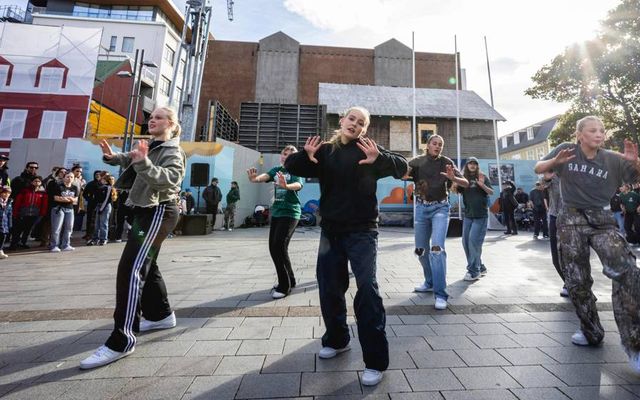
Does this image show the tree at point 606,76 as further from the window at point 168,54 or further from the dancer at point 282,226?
the window at point 168,54

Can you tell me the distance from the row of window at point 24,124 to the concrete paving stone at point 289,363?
80.9ft

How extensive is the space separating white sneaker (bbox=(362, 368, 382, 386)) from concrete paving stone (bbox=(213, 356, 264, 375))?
710mm

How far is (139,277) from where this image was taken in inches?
98.0

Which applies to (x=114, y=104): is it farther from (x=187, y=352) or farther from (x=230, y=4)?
(x=187, y=352)

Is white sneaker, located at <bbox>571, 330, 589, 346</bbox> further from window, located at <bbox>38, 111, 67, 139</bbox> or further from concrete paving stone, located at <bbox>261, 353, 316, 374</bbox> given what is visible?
window, located at <bbox>38, 111, 67, 139</bbox>

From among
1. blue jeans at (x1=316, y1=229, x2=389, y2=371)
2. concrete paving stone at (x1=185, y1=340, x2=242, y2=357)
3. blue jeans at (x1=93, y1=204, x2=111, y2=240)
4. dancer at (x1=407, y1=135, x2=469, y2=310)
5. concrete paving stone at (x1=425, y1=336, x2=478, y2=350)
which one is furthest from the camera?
blue jeans at (x1=93, y1=204, x2=111, y2=240)

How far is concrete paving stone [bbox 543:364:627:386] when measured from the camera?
1999 mm

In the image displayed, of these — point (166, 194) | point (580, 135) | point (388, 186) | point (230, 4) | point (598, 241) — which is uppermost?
point (230, 4)

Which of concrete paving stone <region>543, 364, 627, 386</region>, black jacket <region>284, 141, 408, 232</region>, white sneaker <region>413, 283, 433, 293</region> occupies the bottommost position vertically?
concrete paving stone <region>543, 364, 627, 386</region>

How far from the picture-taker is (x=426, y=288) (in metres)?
4.36

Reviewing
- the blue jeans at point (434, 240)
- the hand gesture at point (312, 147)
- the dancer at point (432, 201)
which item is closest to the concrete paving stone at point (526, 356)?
the blue jeans at point (434, 240)

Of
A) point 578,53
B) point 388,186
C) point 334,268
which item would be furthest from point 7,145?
point 578,53

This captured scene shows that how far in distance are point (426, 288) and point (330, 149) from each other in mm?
2844

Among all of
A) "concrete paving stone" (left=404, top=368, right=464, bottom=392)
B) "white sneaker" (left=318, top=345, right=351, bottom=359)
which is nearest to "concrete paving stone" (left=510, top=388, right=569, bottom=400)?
"concrete paving stone" (left=404, top=368, right=464, bottom=392)
